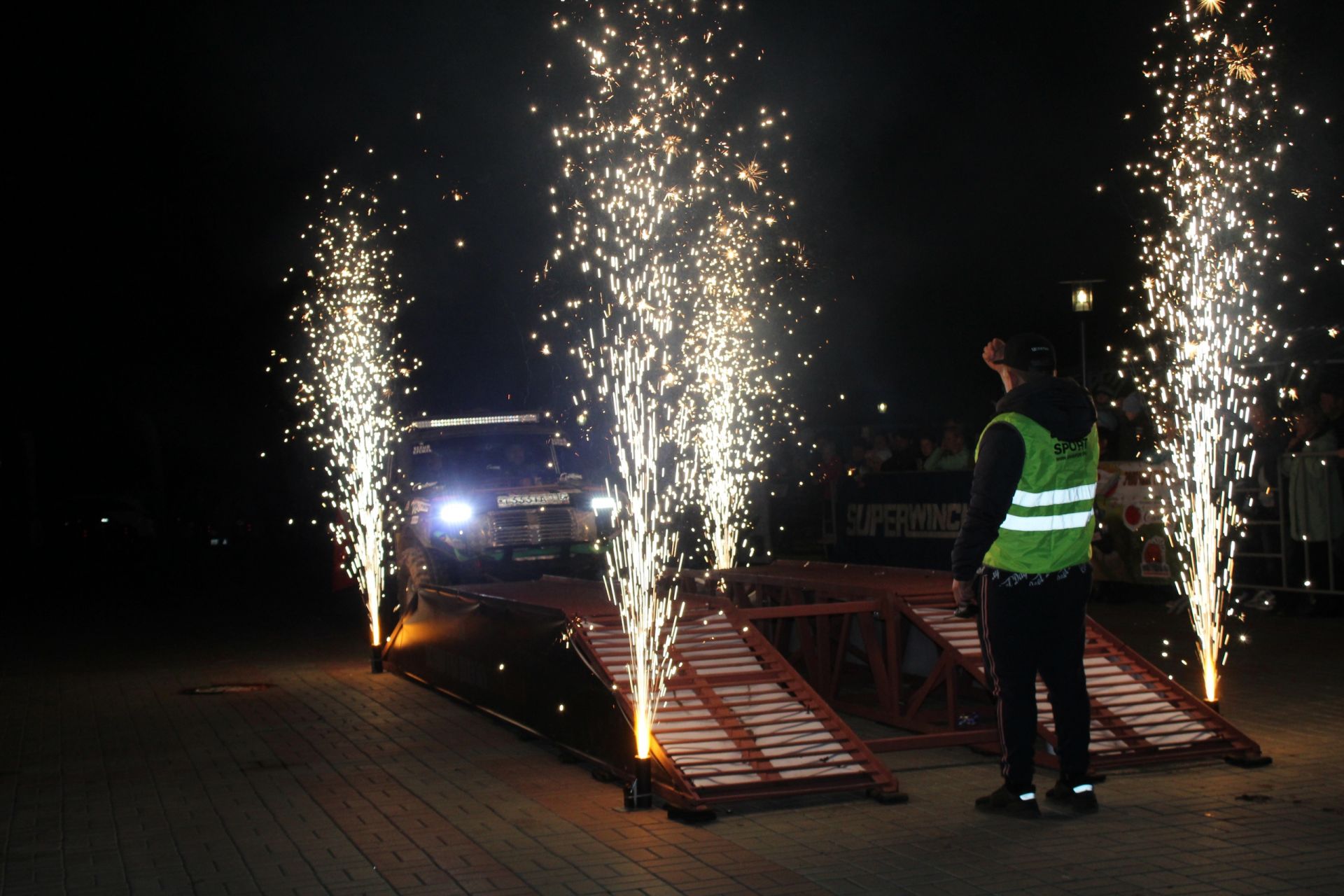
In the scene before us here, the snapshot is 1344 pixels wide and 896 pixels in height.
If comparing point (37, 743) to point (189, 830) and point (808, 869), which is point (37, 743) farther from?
point (808, 869)

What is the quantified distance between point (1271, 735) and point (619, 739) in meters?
4.04

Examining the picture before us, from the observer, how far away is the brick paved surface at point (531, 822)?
6.13 meters

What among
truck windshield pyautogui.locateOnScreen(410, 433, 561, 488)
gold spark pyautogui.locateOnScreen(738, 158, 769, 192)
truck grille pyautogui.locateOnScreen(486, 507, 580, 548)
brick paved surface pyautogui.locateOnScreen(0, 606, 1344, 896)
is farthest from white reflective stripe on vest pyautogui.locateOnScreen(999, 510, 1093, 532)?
gold spark pyautogui.locateOnScreen(738, 158, 769, 192)

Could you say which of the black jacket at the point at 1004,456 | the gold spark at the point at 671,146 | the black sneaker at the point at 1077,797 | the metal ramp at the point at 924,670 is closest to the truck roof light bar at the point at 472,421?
the gold spark at the point at 671,146

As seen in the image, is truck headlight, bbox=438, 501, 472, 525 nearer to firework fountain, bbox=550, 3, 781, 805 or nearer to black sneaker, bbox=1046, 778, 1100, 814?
firework fountain, bbox=550, 3, 781, 805

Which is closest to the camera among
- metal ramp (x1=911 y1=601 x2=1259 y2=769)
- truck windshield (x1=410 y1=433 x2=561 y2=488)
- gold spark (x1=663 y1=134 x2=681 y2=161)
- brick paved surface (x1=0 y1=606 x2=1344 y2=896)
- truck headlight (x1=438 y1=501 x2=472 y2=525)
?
brick paved surface (x1=0 y1=606 x2=1344 y2=896)

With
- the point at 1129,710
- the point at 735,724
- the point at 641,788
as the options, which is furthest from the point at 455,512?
the point at 1129,710

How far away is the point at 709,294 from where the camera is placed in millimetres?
20719

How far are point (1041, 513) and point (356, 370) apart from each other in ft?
52.0

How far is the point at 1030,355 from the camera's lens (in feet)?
23.9

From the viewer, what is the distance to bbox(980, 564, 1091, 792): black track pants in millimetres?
7012

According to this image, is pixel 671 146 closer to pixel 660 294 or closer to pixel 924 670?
pixel 660 294

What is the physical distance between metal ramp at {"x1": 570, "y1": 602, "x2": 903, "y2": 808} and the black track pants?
0.78 m

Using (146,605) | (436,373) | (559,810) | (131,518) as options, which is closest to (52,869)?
(559,810)
